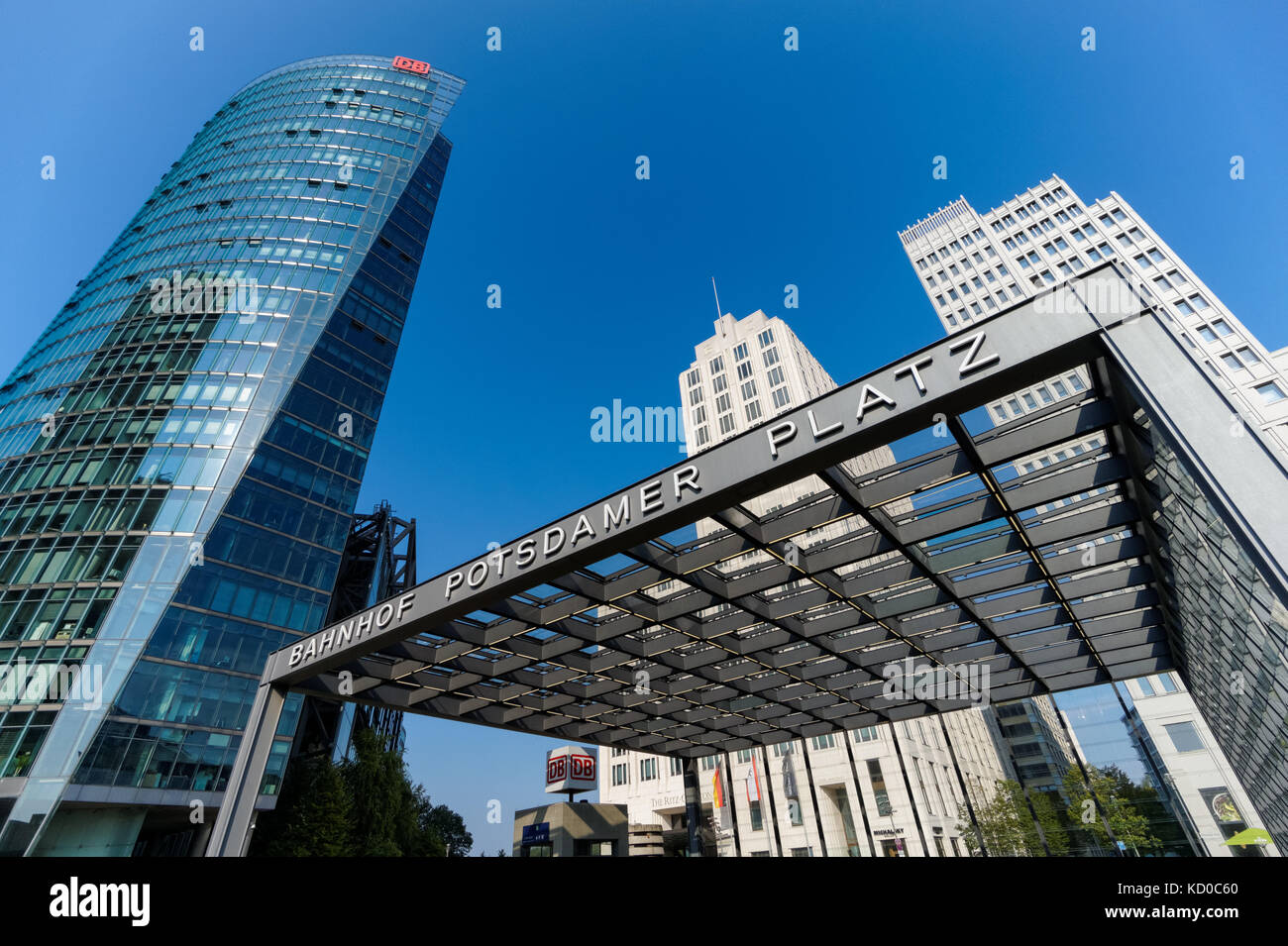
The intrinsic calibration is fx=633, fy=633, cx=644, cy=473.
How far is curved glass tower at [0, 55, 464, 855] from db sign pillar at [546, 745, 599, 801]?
1528 cm

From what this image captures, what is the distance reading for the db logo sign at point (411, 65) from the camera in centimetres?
8188

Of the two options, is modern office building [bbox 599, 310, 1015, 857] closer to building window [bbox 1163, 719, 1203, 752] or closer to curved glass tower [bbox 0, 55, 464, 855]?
building window [bbox 1163, 719, 1203, 752]

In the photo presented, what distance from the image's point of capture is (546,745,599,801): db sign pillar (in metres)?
38.5

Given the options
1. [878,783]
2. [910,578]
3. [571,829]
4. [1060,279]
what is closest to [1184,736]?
[878,783]

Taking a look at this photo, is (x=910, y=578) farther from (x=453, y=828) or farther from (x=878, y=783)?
(x=453, y=828)

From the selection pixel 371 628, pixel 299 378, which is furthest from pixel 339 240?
pixel 371 628

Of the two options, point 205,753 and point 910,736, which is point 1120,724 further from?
point 205,753

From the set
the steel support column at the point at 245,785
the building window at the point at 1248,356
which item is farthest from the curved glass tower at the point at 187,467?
the building window at the point at 1248,356

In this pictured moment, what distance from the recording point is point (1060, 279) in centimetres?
5047

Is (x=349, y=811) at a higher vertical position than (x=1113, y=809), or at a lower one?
higher

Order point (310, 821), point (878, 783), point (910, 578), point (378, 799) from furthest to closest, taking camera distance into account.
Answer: point (878, 783) < point (378, 799) < point (310, 821) < point (910, 578)

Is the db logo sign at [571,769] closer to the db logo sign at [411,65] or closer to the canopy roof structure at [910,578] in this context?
the canopy roof structure at [910,578]

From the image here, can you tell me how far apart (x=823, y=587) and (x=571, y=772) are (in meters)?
30.4

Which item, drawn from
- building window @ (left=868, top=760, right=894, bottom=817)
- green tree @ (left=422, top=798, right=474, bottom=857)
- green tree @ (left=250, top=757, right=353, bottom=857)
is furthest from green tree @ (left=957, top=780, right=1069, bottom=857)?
green tree @ (left=422, top=798, right=474, bottom=857)
